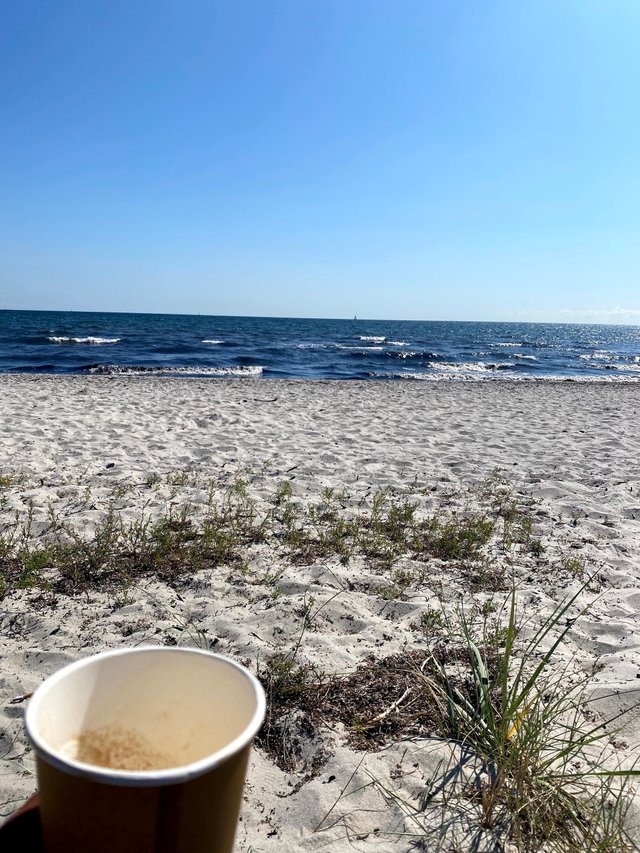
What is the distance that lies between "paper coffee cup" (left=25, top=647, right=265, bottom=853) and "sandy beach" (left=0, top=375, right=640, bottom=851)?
0.82 m

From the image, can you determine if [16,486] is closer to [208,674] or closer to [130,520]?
[130,520]

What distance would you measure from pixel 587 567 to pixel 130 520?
3551 mm

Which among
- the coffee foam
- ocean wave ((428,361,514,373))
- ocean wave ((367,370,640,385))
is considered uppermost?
ocean wave ((428,361,514,373))

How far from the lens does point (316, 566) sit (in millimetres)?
3803

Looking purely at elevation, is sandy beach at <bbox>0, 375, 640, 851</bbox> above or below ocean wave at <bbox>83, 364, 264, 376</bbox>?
below

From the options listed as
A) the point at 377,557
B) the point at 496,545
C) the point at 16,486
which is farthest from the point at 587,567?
the point at 16,486

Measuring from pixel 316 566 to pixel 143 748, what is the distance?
8.25 ft

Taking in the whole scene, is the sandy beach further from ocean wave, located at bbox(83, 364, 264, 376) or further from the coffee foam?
ocean wave, located at bbox(83, 364, 264, 376)

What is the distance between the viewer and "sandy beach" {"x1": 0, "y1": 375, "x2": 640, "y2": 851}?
2092mm

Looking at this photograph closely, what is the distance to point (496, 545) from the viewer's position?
435cm

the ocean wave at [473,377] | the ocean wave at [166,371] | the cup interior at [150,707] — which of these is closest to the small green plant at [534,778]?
the cup interior at [150,707]

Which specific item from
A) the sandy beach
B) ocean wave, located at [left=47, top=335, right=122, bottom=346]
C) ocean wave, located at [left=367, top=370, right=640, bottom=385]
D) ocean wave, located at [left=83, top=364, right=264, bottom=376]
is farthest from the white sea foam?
the sandy beach

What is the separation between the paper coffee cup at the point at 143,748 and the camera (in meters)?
0.95

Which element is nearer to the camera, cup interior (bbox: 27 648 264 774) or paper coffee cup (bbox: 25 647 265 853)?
paper coffee cup (bbox: 25 647 265 853)
